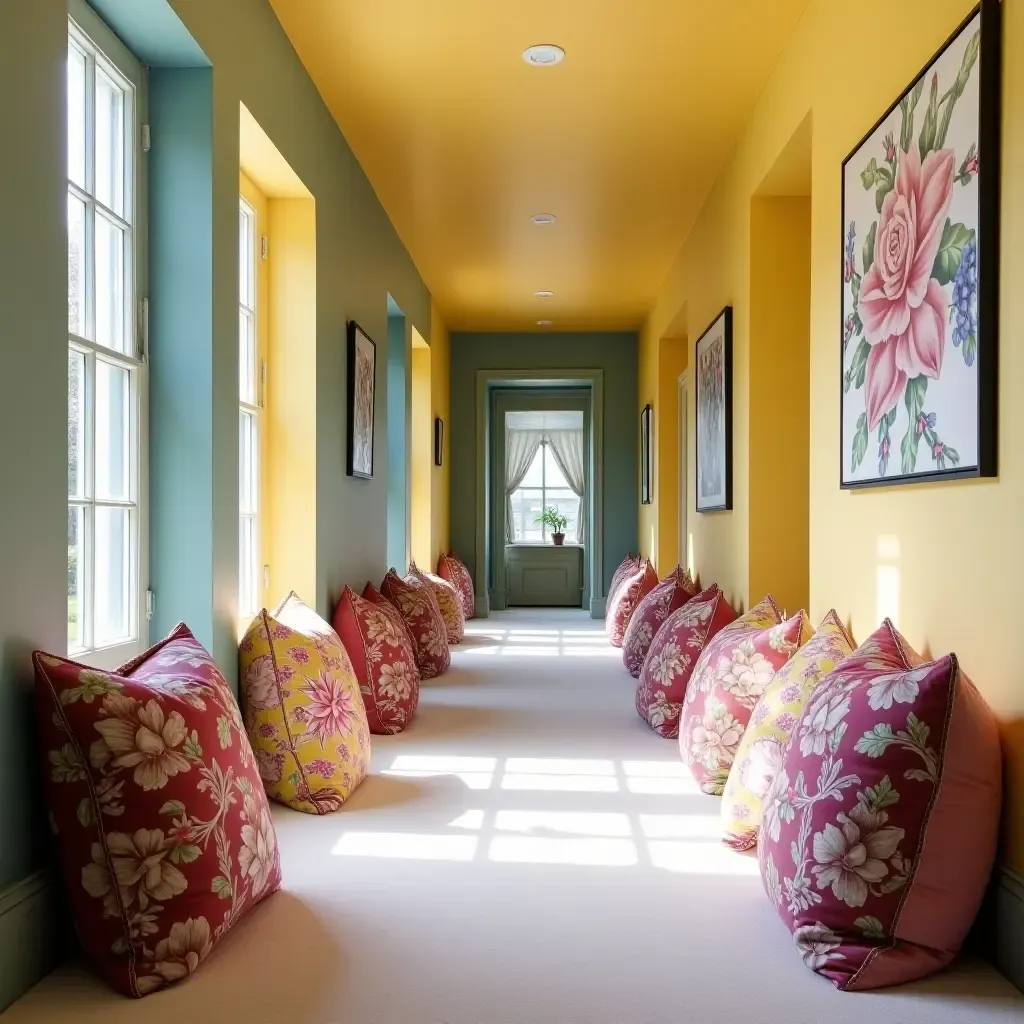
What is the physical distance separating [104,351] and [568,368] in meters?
6.62

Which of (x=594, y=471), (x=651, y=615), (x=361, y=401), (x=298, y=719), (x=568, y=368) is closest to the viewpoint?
(x=298, y=719)

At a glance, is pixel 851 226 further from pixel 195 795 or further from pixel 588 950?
pixel 195 795

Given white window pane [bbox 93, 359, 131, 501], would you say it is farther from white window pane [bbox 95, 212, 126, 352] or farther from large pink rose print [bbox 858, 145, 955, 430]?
large pink rose print [bbox 858, 145, 955, 430]

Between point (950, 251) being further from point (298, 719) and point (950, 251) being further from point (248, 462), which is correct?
point (248, 462)

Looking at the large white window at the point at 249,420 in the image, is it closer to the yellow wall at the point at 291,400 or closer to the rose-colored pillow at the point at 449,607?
the yellow wall at the point at 291,400

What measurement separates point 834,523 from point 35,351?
217 centimetres

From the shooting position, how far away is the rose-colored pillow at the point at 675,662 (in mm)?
3762

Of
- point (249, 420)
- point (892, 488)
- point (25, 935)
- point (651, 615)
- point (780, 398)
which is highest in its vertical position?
point (780, 398)

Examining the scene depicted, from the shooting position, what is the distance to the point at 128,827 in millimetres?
1705

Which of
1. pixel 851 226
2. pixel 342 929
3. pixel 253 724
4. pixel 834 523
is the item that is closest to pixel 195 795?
pixel 342 929

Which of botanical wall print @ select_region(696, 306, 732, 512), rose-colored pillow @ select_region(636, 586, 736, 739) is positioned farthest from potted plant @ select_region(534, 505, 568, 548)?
rose-colored pillow @ select_region(636, 586, 736, 739)

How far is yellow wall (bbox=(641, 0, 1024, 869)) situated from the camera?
69.4 inches

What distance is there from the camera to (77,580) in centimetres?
229

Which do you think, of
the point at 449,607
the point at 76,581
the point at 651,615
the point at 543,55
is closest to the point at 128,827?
the point at 76,581
